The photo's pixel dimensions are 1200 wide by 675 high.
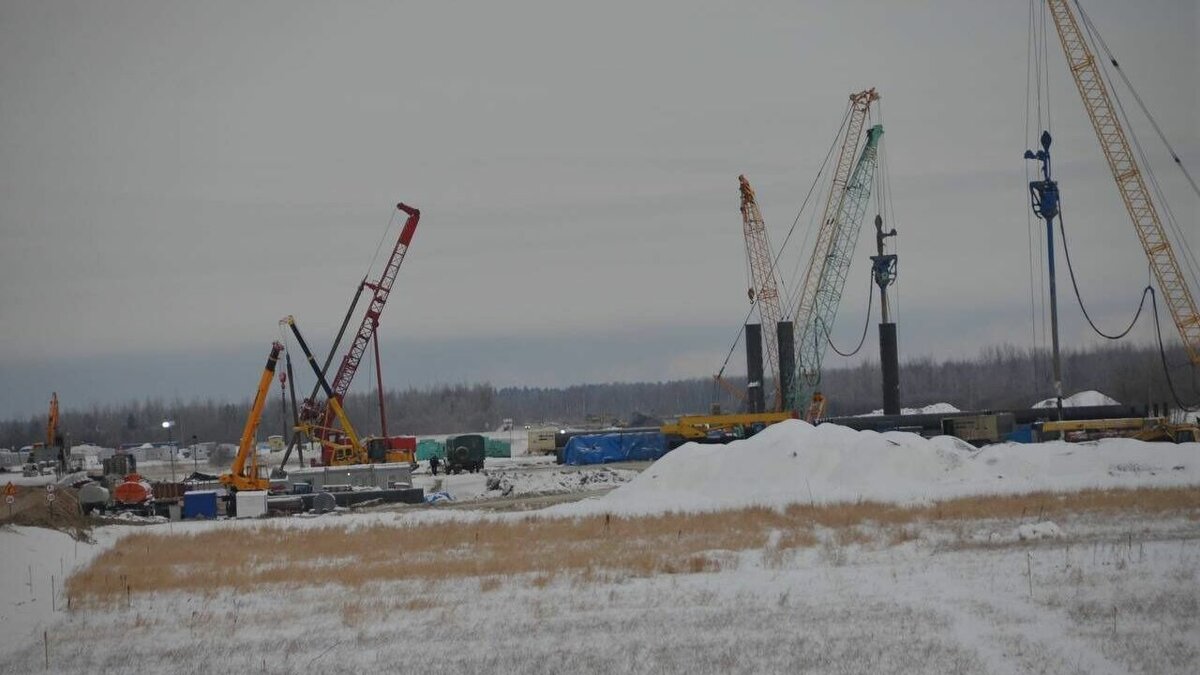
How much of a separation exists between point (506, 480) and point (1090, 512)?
33147 millimetres

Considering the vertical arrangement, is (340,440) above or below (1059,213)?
below

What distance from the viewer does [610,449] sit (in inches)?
3012

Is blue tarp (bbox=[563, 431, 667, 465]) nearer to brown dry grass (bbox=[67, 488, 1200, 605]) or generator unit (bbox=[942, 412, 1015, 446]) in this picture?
generator unit (bbox=[942, 412, 1015, 446])

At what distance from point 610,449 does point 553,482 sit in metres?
19.4

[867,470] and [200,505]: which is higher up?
[867,470]

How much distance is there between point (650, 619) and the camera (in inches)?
733

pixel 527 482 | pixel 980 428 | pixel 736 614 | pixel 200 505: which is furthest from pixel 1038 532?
pixel 980 428

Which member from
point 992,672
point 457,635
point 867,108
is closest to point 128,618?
point 457,635

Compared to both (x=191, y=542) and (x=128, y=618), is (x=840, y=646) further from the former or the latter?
(x=191, y=542)

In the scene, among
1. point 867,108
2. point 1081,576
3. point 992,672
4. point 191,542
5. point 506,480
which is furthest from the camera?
point 867,108

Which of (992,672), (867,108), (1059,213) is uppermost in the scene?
(867,108)

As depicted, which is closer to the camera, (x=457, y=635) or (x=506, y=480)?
(x=457, y=635)

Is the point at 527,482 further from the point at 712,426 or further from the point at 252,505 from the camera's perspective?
the point at 712,426

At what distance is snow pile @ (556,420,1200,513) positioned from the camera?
39125 millimetres
